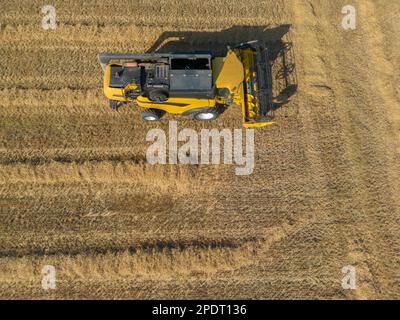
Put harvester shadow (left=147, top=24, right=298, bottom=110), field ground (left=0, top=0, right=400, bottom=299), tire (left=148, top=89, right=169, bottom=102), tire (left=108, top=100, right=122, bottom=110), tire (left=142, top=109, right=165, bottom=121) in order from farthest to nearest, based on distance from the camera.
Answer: harvester shadow (left=147, top=24, right=298, bottom=110)
tire (left=108, top=100, right=122, bottom=110)
tire (left=142, top=109, right=165, bottom=121)
field ground (left=0, top=0, right=400, bottom=299)
tire (left=148, top=89, right=169, bottom=102)

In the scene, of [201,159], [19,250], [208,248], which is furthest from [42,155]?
[208,248]

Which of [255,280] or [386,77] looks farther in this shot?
[386,77]

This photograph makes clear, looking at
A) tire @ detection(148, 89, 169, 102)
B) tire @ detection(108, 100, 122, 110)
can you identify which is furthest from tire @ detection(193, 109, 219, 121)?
tire @ detection(108, 100, 122, 110)

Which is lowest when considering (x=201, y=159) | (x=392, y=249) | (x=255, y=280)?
(x=255, y=280)

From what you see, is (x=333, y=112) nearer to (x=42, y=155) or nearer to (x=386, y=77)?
(x=386, y=77)

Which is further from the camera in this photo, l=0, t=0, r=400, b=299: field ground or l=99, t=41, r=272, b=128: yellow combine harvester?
l=0, t=0, r=400, b=299: field ground

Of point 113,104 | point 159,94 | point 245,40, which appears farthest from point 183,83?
point 245,40

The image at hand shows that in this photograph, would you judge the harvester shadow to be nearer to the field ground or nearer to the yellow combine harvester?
the field ground
